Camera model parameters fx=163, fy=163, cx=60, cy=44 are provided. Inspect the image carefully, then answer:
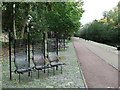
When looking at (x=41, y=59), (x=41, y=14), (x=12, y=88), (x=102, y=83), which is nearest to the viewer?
(x=12, y=88)

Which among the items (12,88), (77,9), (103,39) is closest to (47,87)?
(12,88)

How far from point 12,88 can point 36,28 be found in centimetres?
2440

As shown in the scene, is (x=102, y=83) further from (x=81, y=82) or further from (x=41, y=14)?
(x=41, y=14)

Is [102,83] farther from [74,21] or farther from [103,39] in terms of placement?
[103,39]

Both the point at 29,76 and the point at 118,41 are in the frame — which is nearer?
the point at 29,76

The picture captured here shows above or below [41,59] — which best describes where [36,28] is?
above

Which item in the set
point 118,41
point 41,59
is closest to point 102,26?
point 118,41

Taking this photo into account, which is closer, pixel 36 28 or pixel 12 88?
pixel 12 88

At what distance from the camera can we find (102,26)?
48375mm

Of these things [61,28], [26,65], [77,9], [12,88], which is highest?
[77,9]

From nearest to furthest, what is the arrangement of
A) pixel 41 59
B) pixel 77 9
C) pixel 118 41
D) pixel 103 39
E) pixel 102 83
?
pixel 102 83
pixel 41 59
pixel 77 9
pixel 118 41
pixel 103 39

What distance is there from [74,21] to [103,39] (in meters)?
32.0

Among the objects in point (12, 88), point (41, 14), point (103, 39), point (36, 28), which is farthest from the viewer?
point (103, 39)

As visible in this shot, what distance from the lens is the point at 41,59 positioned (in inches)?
291
